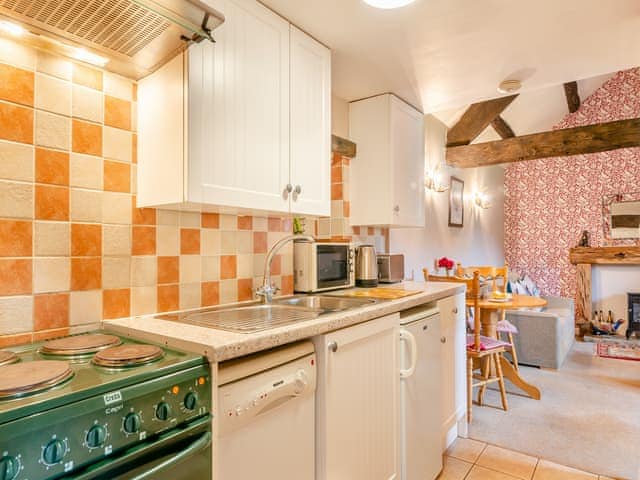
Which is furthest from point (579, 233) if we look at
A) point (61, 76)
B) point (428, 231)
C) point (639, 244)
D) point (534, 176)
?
point (61, 76)

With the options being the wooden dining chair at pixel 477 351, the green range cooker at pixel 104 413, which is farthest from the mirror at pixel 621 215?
the green range cooker at pixel 104 413

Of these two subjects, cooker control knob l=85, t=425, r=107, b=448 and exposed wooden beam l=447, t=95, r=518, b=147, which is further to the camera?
exposed wooden beam l=447, t=95, r=518, b=147

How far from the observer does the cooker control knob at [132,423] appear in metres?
0.84

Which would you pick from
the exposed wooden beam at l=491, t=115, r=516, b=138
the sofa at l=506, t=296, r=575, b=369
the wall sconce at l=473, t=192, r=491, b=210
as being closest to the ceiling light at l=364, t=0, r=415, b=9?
the sofa at l=506, t=296, r=575, b=369

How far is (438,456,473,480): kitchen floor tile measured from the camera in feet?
6.97

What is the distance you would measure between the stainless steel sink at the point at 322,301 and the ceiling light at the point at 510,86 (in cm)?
166

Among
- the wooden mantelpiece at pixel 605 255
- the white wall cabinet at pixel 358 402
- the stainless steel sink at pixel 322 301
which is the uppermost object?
the wooden mantelpiece at pixel 605 255

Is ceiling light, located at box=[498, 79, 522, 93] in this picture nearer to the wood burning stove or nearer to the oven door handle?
the oven door handle

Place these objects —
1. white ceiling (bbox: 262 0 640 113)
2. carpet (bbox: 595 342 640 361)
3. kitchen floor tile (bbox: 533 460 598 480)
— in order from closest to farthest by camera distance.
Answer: white ceiling (bbox: 262 0 640 113), kitchen floor tile (bbox: 533 460 598 480), carpet (bbox: 595 342 640 361)

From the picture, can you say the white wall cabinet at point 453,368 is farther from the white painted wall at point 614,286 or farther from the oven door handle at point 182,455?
the white painted wall at point 614,286

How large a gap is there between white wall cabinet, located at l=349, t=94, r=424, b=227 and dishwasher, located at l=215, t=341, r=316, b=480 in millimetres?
1522

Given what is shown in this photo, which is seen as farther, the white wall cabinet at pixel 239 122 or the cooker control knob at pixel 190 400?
the white wall cabinet at pixel 239 122

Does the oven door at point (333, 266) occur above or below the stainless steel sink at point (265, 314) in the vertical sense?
above

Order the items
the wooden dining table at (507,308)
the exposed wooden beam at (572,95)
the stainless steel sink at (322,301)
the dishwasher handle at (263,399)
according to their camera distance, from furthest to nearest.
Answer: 1. the exposed wooden beam at (572,95)
2. the wooden dining table at (507,308)
3. the stainless steel sink at (322,301)
4. the dishwasher handle at (263,399)
